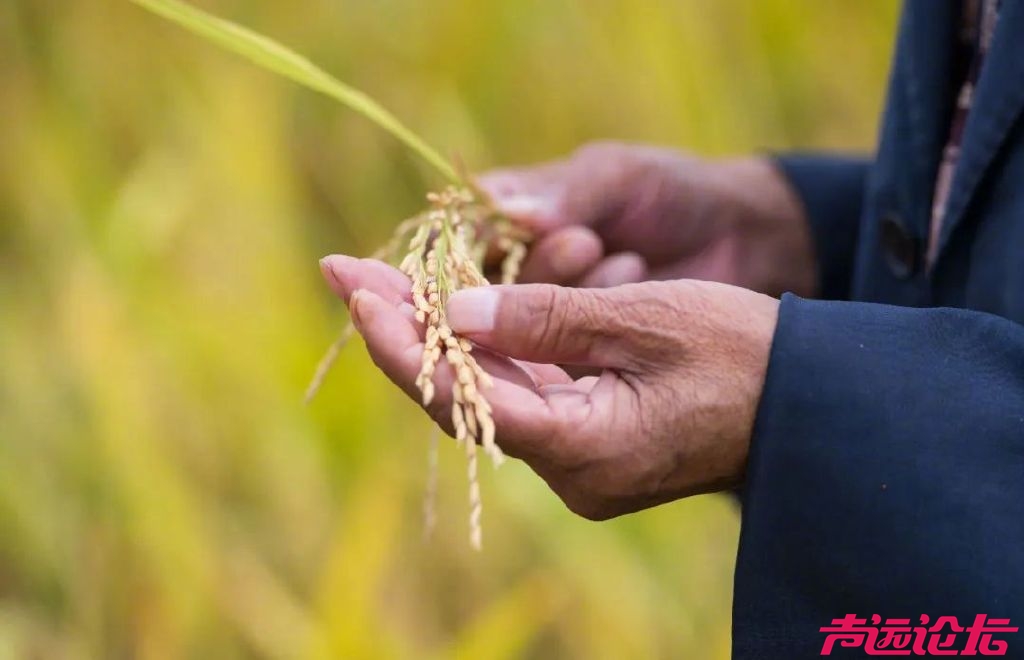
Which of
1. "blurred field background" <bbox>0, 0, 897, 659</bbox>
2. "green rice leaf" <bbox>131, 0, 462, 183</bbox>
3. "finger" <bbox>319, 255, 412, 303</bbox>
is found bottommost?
"blurred field background" <bbox>0, 0, 897, 659</bbox>

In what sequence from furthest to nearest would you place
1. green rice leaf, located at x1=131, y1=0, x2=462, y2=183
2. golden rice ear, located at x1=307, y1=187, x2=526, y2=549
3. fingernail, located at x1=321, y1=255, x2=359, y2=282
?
green rice leaf, located at x1=131, y1=0, x2=462, y2=183 → fingernail, located at x1=321, y1=255, x2=359, y2=282 → golden rice ear, located at x1=307, y1=187, x2=526, y2=549

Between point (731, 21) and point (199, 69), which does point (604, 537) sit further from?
point (731, 21)

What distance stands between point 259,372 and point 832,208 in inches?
28.2

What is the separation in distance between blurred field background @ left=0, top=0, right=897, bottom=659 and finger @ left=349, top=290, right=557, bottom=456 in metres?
0.57

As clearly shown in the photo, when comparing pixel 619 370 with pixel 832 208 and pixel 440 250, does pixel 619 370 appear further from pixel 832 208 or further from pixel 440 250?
pixel 832 208

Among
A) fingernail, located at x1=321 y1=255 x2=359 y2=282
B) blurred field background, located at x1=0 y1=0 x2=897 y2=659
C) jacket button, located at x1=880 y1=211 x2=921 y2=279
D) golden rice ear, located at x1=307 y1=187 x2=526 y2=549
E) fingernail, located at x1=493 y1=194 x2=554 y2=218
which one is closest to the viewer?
golden rice ear, located at x1=307 y1=187 x2=526 y2=549

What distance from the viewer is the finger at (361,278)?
708 mm

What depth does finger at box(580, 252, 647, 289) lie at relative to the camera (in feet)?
3.67

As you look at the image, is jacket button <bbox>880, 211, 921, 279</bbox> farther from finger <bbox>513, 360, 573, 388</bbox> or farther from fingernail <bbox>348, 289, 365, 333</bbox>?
fingernail <bbox>348, 289, 365, 333</bbox>

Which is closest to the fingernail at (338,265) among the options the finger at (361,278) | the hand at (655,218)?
the finger at (361,278)

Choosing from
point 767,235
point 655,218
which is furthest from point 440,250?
point 767,235

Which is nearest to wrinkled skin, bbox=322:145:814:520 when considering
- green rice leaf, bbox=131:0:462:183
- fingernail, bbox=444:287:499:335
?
fingernail, bbox=444:287:499:335

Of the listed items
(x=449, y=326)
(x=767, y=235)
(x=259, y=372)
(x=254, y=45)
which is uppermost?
(x=254, y=45)

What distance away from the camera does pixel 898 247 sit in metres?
0.95
